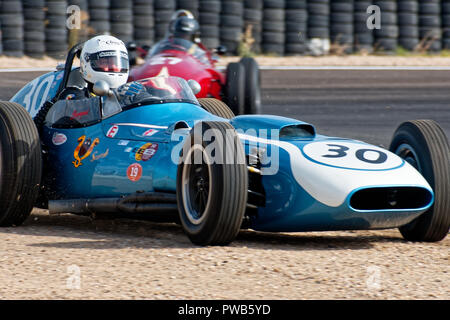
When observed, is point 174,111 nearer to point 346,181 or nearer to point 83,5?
point 346,181

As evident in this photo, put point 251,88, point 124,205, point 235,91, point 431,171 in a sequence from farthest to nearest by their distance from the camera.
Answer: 1. point 251,88
2. point 235,91
3. point 124,205
4. point 431,171

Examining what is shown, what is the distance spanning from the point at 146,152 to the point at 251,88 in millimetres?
5703

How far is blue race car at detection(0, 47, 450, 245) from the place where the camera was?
17.6 feet

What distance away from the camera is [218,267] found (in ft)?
16.2

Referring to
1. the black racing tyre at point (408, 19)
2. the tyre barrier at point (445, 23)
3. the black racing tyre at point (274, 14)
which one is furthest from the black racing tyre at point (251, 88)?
the tyre barrier at point (445, 23)

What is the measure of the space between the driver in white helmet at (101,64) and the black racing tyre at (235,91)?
4.04 metres

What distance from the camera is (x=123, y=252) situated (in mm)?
5355

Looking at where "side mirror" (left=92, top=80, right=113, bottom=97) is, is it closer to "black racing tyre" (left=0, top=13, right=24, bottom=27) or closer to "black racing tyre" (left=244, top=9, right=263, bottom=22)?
"black racing tyre" (left=0, top=13, right=24, bottom=27)

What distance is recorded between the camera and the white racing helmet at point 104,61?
742 cm

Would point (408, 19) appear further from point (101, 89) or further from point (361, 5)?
point (101, 89)

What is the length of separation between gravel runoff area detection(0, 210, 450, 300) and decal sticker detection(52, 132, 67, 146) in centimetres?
85

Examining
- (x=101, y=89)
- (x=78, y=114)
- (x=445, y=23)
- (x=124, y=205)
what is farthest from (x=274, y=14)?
(x=124, y=205)

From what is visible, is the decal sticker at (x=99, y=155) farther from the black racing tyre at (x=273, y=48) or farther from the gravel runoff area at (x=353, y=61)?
the black racing tyre at (x=273, y=48)
